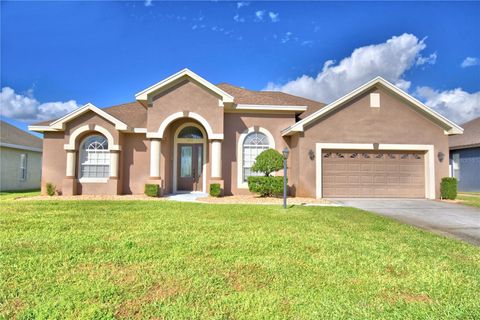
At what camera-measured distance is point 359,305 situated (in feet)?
9.34

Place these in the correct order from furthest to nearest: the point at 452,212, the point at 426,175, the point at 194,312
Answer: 1. the point at 426,175
2. the point at 452,212
3. the point at 194,312

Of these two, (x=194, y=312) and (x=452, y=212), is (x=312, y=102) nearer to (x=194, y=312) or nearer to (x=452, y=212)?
(x=452, y=212)

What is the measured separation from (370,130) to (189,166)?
31.4 ft

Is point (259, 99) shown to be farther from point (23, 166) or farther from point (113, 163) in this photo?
point (23, 166)

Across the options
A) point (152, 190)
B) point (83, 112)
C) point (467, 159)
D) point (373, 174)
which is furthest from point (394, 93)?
point (83, 112)

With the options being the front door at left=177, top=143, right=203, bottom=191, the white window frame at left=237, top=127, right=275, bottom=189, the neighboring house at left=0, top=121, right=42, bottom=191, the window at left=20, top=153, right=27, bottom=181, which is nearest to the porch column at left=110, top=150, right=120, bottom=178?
the front door at left=177, top=143, right=203, bottom=191

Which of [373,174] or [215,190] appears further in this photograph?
[373,174]

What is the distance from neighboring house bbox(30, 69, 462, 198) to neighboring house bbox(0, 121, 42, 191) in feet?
19.5

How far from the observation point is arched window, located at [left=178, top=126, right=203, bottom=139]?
14.4 metres

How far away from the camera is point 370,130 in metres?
12.9

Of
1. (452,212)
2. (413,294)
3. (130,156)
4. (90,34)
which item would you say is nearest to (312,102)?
(452,212)

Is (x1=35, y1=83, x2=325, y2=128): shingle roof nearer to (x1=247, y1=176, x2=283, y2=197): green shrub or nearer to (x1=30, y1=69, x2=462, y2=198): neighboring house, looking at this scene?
(x1=30, y1=69, x2=462, y2=198): neighboring house

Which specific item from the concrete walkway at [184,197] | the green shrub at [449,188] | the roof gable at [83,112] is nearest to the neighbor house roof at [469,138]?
the green shrub at [449,188]

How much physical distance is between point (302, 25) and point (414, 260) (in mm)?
12563
